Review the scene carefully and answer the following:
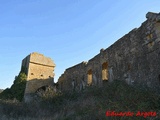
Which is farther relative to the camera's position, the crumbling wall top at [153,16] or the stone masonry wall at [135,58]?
the stone masonry wall at [135,58]

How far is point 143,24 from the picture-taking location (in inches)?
365

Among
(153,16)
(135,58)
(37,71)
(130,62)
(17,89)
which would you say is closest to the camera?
(153,16)

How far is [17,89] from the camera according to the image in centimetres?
1845

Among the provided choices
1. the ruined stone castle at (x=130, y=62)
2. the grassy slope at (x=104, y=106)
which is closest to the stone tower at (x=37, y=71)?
the ruined stone castle at (x=130, y=62)

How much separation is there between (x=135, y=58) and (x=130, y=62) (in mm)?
514

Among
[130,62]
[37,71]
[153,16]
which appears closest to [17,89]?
[37,71]

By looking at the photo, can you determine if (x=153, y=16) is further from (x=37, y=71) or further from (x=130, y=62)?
(x=37, y=71)

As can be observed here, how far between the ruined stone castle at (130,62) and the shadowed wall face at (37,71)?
3967 mm

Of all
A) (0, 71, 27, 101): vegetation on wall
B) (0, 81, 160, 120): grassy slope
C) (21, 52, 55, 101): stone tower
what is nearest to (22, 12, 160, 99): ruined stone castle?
(0, 81, 160, 120): grassy slope

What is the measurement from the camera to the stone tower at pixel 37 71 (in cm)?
1912

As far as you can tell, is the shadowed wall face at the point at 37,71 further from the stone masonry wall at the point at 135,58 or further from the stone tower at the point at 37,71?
the stone masonry wall at the point at 135,58

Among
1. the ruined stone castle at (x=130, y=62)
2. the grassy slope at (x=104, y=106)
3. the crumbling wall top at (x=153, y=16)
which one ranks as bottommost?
the grassy slope at (x=104, y=106)

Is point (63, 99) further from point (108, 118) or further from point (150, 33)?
point (150, 33)

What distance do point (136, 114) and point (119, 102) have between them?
164 centimetres
